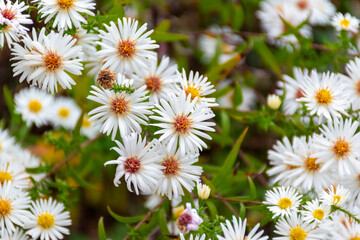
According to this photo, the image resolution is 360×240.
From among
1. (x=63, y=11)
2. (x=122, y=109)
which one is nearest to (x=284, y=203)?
(x=122, y=109)

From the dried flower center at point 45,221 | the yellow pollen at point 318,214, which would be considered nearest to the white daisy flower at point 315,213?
the yellow pollen at point 318,214

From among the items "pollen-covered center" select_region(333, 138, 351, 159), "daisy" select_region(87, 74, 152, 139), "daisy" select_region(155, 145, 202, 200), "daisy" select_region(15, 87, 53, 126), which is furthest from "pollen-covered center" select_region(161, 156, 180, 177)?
"daisy" select_region(15, 87, 53, 126)

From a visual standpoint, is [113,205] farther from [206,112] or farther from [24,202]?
[206,112]

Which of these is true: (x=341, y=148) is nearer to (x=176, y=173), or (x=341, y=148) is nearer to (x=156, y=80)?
(x=176, y=173)

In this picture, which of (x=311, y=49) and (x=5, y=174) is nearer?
(x=5, y=174)

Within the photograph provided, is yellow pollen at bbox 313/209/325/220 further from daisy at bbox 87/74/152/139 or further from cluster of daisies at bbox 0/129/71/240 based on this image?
cluster of daisies at bbox 0/129/71/240

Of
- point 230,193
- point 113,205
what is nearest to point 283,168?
point 230,193
